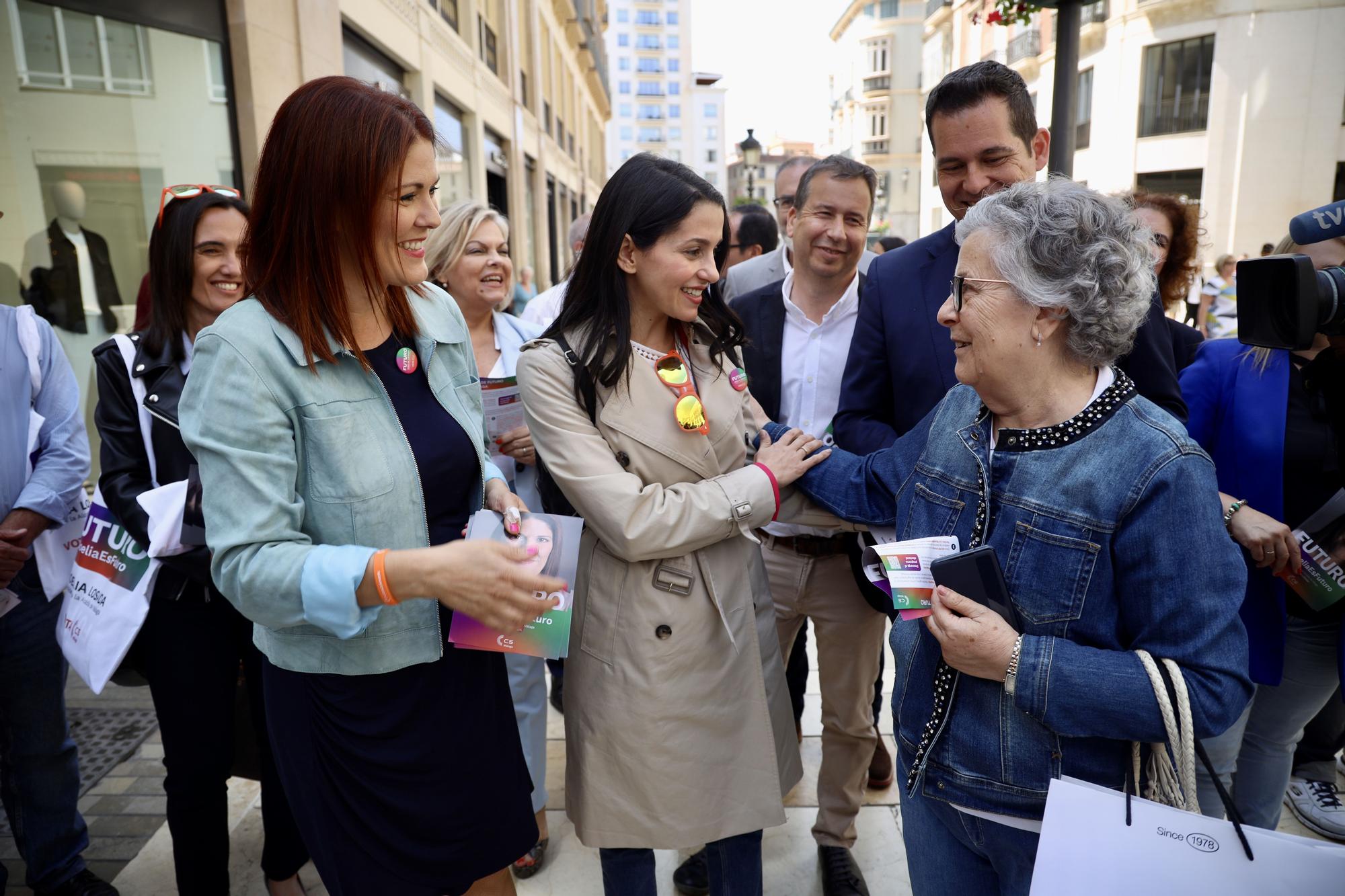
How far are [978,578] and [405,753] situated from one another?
1.25 meters

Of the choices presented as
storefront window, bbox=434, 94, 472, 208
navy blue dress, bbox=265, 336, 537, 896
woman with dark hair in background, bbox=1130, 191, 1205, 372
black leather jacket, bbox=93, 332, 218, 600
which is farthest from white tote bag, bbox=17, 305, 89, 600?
storefront window, bbox=434, 94, 472, 208

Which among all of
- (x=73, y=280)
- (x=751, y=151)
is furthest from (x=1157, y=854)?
(x=751, y=151)

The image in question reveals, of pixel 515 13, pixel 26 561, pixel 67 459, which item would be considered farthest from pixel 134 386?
pixel 515 13

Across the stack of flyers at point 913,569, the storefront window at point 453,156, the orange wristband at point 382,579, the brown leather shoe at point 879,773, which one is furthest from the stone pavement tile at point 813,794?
the storefront window at point 453,156

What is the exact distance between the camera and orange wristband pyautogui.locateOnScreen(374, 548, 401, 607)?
148cm

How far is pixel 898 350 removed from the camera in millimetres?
2385

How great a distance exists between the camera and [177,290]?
254cm

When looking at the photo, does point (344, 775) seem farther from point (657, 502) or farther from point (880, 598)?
point (880, 598)

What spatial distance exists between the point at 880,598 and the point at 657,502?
89 centimetres

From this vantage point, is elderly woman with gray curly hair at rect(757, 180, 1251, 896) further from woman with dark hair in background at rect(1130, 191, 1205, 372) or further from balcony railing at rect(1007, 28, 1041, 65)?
balcony railing at rect(1007, 28, 1041, 65)

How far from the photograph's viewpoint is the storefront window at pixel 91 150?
204 inches

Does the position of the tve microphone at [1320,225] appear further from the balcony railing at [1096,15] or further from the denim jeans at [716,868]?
the balcony railing at [1096,15]

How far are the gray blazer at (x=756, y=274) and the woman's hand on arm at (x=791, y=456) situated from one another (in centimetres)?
230

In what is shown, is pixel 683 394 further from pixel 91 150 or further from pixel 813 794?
pixel 91 150
